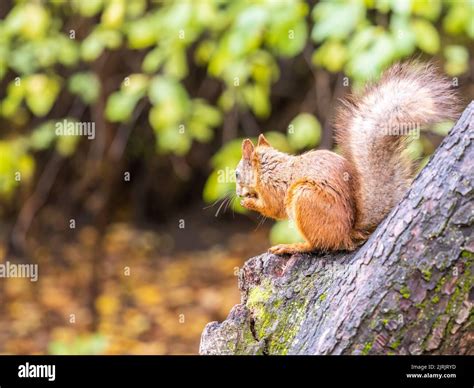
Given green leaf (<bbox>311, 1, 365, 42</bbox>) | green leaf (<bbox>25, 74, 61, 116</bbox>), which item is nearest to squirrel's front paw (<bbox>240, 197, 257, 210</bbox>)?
green leaf (<bbox>311, 1, 365, 42</bbox>)

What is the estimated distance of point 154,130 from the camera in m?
4.92

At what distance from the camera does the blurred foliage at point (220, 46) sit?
2523 millimetres

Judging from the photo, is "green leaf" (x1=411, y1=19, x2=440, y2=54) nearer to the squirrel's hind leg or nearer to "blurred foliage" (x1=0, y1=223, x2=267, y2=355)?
the squirrel's hind leg

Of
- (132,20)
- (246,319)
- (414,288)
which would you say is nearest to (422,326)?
(414,288)

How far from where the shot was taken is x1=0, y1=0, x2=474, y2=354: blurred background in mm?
2734

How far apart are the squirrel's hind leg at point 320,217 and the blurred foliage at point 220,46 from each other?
366 mm

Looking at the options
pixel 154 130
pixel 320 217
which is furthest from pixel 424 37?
pixel 154 130

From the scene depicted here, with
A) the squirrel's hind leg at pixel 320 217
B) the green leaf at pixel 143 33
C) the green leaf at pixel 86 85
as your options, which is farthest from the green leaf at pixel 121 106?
the squirrel's hind leg at pixel 320 217

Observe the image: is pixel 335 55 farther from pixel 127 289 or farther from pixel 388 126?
pixel 127 289

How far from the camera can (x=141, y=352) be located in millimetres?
4066

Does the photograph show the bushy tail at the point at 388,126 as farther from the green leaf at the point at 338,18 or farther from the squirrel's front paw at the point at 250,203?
the green leaf at the point at 338,18

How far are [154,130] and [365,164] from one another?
3257 mm

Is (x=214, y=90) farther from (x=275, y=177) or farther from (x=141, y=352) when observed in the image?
(x=275, y=177)
